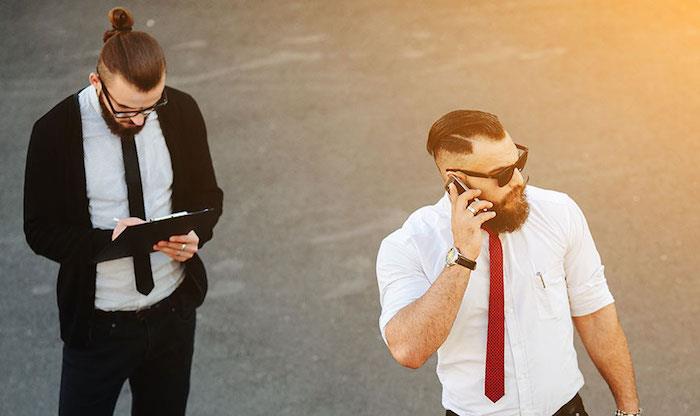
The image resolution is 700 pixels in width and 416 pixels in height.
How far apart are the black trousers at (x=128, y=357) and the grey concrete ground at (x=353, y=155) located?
104 cm

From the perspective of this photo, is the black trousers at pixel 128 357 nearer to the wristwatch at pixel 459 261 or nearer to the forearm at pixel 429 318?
the forearm at pixel 429 318

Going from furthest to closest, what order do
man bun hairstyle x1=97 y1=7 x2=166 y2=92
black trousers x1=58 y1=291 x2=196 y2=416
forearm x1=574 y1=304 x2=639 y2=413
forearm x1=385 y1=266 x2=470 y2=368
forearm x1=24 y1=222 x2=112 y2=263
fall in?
black trousers x1=58 y1=291 x2=196 y2=416 < forearm x1=24 y1=222 x2=112 y2=263 < man bun hairstyle x1=97 y1=7 x2=166 y2=92 < forearm x1=574 y1=304 x2=639 y2=413 < forearm x1=385 y1=266 x2=470 y2=368

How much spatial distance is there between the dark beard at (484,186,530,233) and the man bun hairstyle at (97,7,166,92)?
1125 millimetres

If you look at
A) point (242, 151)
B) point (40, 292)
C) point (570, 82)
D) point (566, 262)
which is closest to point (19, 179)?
point (40, 292)

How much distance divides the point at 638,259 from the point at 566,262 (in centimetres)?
225

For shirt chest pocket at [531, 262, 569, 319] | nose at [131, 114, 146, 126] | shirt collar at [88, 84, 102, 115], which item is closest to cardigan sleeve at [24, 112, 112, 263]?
shirt collar at [88, 84, 102, 115]

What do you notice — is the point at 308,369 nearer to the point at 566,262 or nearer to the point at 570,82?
the point at 566,262

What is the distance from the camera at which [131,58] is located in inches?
Answer: 111

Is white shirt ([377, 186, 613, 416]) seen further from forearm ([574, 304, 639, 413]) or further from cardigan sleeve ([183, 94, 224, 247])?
cardigan sleeve ([183, 94, 224, 247])

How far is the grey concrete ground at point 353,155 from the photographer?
4410 millimetres

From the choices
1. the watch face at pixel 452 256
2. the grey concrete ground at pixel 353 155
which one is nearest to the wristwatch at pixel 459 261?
the watch face at pixel 452 256

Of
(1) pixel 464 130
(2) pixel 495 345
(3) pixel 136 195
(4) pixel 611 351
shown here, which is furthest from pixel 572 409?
(3) pixel 136 195

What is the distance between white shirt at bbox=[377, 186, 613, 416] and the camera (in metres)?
2.55

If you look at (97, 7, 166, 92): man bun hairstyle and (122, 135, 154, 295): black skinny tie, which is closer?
(97, 7, 166, 92): man bun hairstyle
